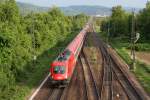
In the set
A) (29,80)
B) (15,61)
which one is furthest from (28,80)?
(15,61)

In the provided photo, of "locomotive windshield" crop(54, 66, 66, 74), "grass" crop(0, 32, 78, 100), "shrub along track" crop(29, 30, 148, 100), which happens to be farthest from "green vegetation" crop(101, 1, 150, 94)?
"grass" crop(0, 32, 78, 100)

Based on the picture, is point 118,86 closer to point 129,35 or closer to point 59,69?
point 59,69

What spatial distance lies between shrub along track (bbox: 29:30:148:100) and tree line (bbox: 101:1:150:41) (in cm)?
5263

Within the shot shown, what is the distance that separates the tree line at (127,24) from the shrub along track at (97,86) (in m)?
52.6

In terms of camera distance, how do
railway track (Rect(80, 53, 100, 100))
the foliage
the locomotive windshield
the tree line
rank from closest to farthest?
1. railway track (Rect(80, 53, 100, 100))
2. the locomotive windshield
3. the tree line
4. the foliage

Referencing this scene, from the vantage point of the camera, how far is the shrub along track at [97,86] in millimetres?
32562

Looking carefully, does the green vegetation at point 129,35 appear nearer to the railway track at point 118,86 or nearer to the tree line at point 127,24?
the tree line at point 127,24

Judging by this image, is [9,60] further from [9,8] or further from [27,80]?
[9,8]

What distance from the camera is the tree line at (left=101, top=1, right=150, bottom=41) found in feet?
A: 334

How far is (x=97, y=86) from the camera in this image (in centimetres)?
3694

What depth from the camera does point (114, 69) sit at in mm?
48844

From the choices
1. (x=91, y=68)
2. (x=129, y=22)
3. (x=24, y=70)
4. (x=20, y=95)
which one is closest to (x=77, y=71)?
(x=91, y=68)

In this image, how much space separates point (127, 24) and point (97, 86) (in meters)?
79.2

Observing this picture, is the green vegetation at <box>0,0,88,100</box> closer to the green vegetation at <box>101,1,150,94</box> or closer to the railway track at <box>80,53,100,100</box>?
the railway track at <box>80,53,100,100</box>
